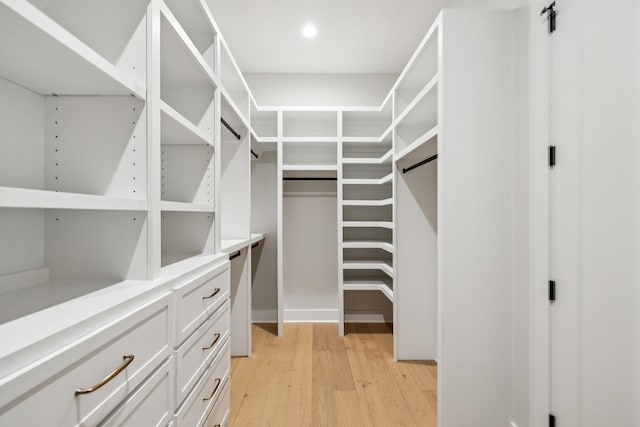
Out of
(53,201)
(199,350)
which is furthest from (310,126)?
(53,201)

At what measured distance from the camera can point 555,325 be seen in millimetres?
1311

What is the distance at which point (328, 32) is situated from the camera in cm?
260

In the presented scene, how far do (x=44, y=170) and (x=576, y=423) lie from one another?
2169 mm

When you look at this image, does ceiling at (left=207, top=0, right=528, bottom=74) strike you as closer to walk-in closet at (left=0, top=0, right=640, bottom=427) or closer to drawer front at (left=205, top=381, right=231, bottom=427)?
walk-in closet at (left=0, top=0, right=640, bottom=427)

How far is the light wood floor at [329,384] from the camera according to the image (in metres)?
1.79

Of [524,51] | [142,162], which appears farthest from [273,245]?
[524,51]

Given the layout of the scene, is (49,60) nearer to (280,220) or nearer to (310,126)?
(280,220)

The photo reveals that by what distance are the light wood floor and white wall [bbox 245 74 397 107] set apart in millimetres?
2466

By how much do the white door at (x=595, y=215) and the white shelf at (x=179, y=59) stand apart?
1574mm

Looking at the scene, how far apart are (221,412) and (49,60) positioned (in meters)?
1.60

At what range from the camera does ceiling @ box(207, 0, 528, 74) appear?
2.30 metres

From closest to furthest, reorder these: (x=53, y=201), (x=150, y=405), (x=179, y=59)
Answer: (x=53, y=201), (x=150, y=405), (x=179, y=59)

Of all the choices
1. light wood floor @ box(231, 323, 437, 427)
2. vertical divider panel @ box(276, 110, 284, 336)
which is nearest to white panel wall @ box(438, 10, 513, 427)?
light wood floor @ box(231, 323, 437, 427)

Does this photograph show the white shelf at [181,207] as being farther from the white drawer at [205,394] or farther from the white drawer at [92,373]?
the white drawer at [205,394]
